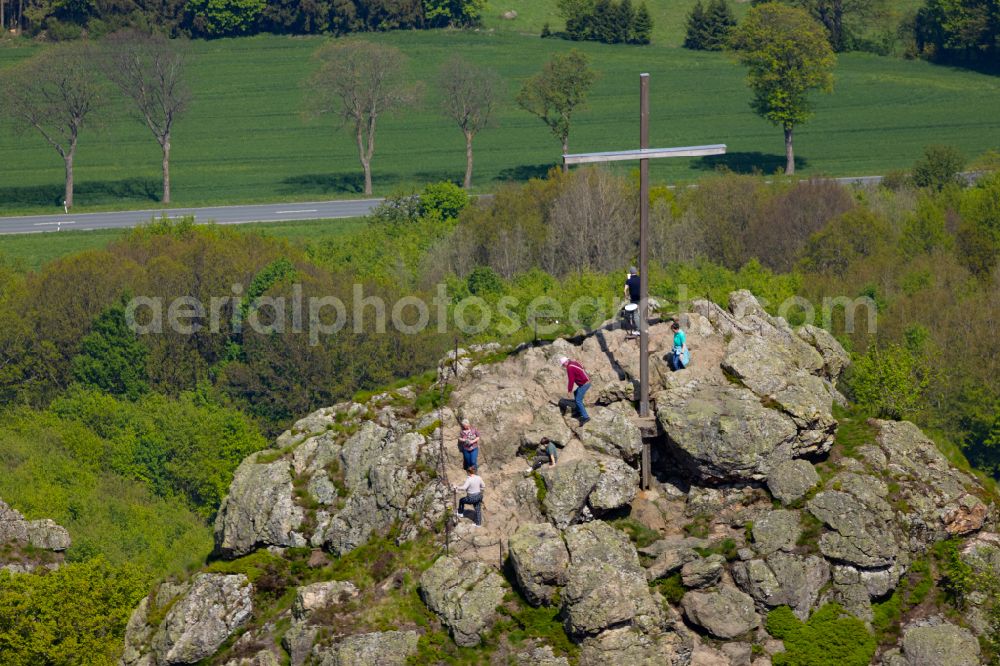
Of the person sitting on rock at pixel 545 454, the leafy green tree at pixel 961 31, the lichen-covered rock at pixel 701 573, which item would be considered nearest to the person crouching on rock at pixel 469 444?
the person sitting on rock at pixel 545 454

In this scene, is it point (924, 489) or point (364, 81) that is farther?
point (364, 81)

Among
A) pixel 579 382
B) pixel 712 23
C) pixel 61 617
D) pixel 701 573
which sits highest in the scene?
pixel 712 23

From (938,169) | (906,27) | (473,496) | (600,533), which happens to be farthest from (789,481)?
(906,27)

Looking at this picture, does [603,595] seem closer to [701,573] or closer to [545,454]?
[701,573]

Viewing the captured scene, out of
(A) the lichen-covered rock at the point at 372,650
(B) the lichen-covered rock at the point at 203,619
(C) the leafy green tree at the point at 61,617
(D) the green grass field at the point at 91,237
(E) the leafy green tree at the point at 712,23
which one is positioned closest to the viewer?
(A) the lichen-covered rock at the point at 372,650

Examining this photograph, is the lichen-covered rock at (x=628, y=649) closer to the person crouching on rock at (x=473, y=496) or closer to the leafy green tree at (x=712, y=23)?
the person crouching on rock at (x=473, y=496)

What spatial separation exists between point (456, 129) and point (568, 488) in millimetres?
141152

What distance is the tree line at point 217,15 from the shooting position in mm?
191375

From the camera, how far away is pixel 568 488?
44406 mm

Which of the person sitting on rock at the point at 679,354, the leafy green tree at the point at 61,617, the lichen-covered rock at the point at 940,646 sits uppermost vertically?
the person sitting on rock at the point at 679,354

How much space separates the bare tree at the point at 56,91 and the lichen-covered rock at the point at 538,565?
117 meters

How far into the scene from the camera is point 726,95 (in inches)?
7372

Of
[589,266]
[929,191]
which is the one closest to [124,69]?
[589,266]

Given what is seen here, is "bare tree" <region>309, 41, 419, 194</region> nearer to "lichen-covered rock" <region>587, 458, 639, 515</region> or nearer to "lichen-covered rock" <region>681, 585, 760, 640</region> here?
"lichen-covered rock" <region>587, 458, 639, 515</region>
